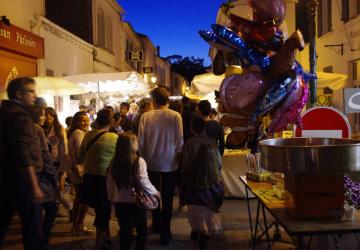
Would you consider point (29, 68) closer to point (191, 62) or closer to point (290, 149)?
point (290, 149)

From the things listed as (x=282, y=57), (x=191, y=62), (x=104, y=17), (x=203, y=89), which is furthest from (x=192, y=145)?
(x=191, y=62)

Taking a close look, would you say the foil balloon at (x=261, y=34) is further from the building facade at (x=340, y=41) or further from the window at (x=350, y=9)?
the window at (x=350, y=9)

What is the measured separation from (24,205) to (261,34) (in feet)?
9.00

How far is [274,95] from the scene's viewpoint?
381 cm

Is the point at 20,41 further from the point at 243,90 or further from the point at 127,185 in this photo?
the point at 243,90

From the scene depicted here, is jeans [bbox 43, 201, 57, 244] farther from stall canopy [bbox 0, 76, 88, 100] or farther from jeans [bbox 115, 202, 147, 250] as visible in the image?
stall canopy [bbox 0, 76, 88, 100]

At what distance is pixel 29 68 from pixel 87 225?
6197mm

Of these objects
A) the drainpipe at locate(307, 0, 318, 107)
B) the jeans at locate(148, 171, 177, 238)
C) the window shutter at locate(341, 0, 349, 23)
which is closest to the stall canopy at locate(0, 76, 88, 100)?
the jeans at locate(148, 171, 177, 238)

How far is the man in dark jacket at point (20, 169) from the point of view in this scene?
4.30 metres

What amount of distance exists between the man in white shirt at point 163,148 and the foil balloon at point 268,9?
7.87ft

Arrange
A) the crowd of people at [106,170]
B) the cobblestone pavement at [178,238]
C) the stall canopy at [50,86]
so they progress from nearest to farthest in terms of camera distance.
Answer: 1. the crowd of people at [106,170]
2. the cobblestone pavement at [178,238]
3. the stall canopy at [50,86]

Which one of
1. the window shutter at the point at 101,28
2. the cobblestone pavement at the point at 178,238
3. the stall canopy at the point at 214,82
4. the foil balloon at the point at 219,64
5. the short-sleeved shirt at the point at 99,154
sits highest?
the window shutter at the point at 101,28

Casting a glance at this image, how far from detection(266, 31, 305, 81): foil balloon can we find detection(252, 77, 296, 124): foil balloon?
0.22 feet

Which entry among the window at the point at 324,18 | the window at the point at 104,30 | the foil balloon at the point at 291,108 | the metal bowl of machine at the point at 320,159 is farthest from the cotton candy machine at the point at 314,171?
the window at the point at 104,30
